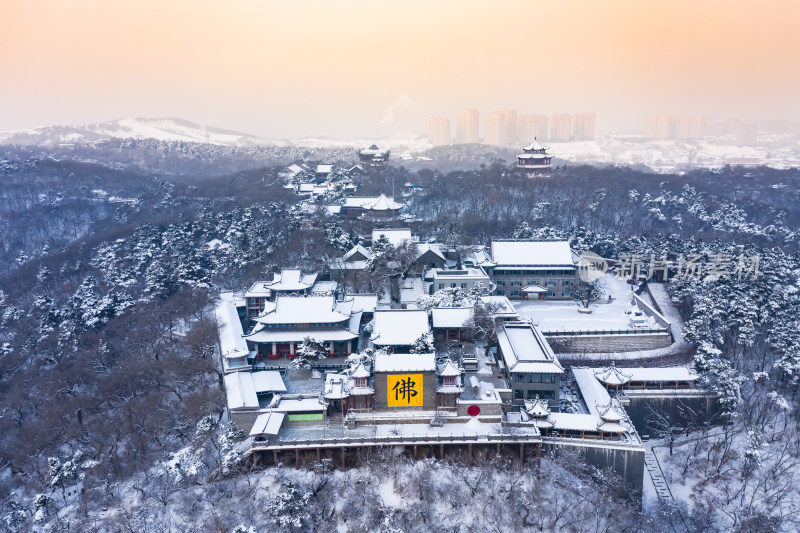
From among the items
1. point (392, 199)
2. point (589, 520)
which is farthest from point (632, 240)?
point (589, 520)

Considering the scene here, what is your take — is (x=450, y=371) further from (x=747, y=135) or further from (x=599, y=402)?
(x=747, y=135)

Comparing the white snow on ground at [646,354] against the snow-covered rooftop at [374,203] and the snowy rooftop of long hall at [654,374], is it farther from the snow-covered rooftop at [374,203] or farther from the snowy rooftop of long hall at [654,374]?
the snow-covered rooftop at [374,203]

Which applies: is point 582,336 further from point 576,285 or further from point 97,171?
point 97,171

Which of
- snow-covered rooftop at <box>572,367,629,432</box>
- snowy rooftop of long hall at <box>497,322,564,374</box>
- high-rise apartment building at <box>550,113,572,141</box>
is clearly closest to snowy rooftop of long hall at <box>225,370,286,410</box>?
snowy rooftop of long hall at <box>497,322,564,374</box>

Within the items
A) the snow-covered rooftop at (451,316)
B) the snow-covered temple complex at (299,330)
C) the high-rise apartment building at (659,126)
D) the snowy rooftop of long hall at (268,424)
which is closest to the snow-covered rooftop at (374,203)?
the snow-covered temple complex at (299,330)

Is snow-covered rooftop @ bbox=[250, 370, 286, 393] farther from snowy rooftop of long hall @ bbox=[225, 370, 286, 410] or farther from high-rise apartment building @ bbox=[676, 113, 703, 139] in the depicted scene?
high-rise apartment building @ bbox=[676, 113, 703, 139]

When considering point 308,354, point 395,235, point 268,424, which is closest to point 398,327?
point 308,354
